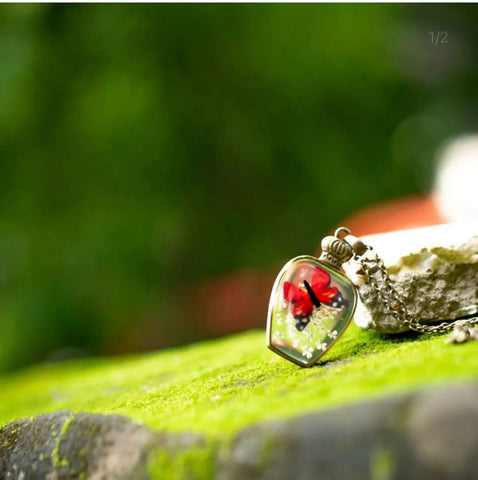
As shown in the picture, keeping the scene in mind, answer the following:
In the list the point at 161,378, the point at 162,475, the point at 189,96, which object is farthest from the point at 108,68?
the point at 162,475

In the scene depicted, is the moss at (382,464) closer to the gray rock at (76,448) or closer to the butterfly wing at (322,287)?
the gray rock at (76,448)

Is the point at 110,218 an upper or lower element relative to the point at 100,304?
upper

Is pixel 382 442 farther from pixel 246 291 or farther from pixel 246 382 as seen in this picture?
pixel 246 291

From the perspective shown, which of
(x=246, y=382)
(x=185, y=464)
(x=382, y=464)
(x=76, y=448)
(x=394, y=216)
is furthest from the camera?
(x=394, y=216)

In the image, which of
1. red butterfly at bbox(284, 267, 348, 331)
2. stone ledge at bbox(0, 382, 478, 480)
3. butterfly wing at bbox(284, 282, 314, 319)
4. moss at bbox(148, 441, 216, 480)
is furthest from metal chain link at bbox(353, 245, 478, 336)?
moss at bbox(148, 441, 216, 480)

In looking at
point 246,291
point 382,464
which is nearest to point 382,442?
point 382,464

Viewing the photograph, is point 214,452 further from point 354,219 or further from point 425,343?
point 354,219
